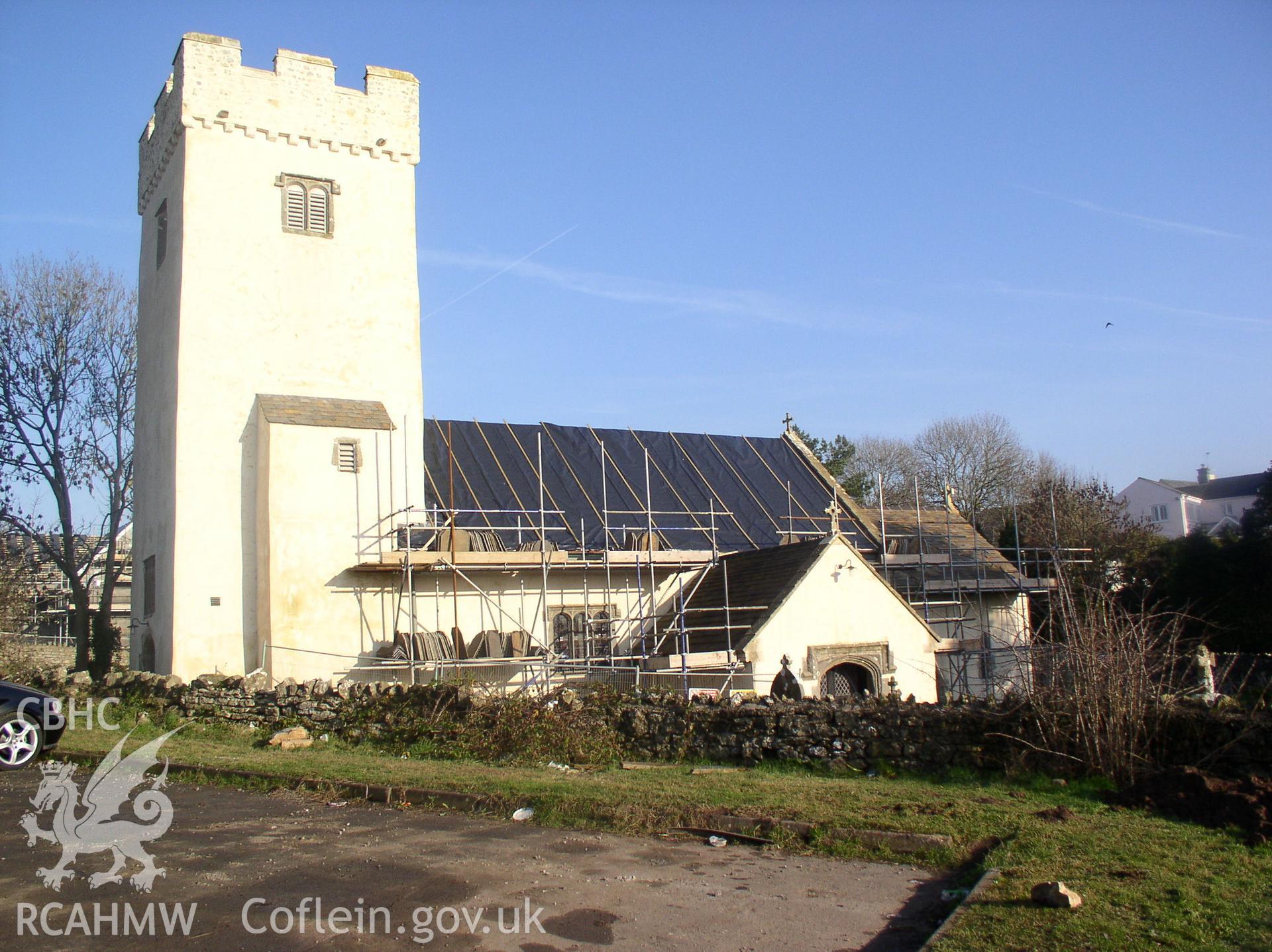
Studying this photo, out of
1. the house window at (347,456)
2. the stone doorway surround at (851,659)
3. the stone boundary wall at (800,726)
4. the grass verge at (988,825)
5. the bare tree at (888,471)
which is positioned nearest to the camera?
the grass verge at (988,825)

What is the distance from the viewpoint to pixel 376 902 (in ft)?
24.6

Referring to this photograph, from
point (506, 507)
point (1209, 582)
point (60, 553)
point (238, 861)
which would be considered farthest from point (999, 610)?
point (60, 553)

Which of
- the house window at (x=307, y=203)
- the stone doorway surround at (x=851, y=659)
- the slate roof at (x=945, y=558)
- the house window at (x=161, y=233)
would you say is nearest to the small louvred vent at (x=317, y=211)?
the house window at (x=307, y=203)

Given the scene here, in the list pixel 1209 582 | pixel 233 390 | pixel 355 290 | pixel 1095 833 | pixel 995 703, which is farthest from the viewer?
pixel 1209 582

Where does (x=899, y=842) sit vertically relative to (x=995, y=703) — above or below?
below

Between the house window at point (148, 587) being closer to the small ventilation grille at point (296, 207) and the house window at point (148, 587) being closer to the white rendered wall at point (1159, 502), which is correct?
the small ventilation grille at point (296, 207)

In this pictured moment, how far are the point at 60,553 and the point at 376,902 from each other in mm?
31948

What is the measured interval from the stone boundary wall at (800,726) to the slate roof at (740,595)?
541 cm

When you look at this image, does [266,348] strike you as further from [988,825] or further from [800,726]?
[988,825]

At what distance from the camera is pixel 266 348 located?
22641 millimetres

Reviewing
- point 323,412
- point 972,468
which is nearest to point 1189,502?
point 972,468

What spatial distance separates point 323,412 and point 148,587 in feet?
19.5

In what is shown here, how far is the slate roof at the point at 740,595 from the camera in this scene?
67.0 ft

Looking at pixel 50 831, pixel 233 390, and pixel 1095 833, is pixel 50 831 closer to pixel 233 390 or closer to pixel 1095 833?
pixel 1095 833
